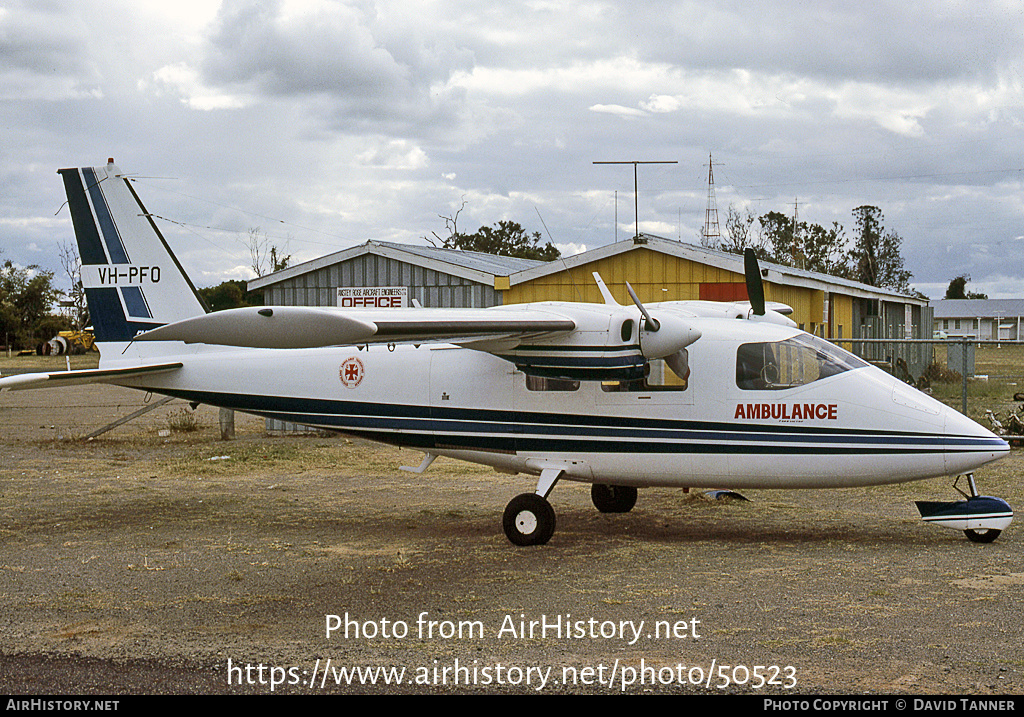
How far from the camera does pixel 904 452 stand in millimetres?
9875

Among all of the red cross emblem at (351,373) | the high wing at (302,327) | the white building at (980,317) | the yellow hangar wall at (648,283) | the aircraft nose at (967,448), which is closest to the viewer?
the high wing at (302,327)

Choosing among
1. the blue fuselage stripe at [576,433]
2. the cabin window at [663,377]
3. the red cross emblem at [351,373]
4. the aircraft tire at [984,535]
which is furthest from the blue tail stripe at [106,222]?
the aircraft tire at [984,535]

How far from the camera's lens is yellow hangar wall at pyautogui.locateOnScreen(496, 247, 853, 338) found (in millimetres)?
18953

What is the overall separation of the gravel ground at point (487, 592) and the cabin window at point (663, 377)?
5.71ft

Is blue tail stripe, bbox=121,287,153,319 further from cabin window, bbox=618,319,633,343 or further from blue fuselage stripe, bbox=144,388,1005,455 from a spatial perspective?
cabin window, bbox=618,319,633,343

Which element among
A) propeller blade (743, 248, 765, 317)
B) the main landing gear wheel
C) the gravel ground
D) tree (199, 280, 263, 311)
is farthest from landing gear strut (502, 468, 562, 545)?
tree (199, 280, 263, 311)

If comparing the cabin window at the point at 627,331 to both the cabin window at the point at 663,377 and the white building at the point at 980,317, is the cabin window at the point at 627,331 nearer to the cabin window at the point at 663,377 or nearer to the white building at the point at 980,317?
the cabin window at the point at 663,377

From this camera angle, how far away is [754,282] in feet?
37.3

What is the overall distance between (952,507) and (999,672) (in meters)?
4.29

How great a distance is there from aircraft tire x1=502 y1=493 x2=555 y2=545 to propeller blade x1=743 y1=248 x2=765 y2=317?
3492 millimetres

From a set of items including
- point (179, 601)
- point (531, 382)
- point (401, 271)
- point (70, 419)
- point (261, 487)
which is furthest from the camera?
point (70, 419)

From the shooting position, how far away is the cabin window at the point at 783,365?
1024 centimetres
